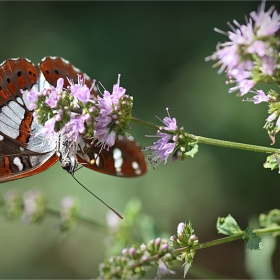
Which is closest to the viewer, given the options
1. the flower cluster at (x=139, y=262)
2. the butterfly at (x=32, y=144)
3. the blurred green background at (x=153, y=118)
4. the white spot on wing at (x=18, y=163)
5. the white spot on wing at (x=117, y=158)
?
the flower cluster at (x=139, y=262)

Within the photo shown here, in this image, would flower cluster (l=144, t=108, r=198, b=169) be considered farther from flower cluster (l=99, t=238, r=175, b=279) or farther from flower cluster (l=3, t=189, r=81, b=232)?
flower cluster (l=3, t=189, r=81, b=232)

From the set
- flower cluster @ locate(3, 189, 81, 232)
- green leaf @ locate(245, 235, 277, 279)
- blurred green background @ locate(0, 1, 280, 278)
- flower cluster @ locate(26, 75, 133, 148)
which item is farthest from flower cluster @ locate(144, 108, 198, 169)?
blurred green background @ locate(0, 1, 280, 278)

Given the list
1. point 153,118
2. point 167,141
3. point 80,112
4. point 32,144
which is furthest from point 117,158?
point 153,118

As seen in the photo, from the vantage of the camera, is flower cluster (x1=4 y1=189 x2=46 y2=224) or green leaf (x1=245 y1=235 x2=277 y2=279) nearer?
green leaf (x1=245 y1=235 x2=277 y2=279)

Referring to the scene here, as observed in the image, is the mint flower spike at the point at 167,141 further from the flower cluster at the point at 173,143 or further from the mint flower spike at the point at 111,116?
the mint flower spike at the point at 111,116

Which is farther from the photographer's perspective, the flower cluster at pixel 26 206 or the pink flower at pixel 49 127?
the flower cluster at pixel 26 206

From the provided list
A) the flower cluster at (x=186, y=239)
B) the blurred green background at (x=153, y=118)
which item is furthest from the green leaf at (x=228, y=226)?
the blurred green background at (x=153, y=118)

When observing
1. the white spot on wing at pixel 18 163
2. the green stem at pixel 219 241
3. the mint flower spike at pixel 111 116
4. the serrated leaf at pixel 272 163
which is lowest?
the green stem at pixel 219 241

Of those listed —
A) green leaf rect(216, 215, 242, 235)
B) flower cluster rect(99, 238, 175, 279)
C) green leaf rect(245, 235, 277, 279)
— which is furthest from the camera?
green leaf rect(245, 235, 277, 279)
